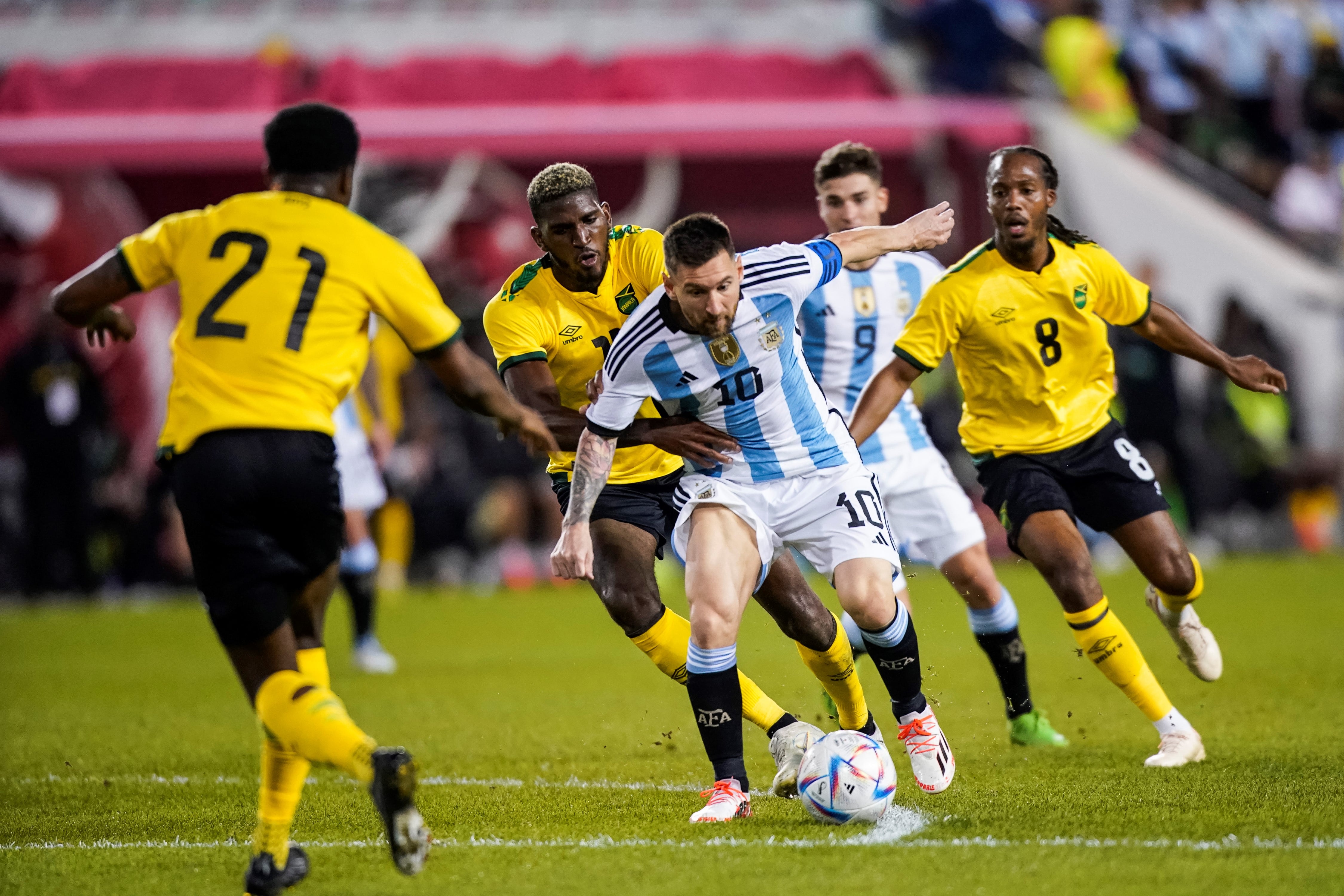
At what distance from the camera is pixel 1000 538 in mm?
15844

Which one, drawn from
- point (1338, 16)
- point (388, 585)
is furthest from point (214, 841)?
point (1338, 16)

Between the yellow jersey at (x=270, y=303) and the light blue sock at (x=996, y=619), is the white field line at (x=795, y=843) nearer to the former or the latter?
the yellow jersey at (x=270, y=303)

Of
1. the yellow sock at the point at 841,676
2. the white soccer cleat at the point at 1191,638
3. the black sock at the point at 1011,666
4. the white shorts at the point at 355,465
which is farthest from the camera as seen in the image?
the white shorts at the point at 355,465

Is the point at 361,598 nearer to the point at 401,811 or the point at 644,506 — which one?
the point at 644,506

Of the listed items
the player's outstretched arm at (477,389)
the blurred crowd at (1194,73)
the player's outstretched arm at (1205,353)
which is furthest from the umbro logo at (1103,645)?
the blurred crowd at (1194,73)

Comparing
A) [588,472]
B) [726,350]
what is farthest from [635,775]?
[726,350]

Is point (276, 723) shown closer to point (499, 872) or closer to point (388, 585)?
point (499, 872)

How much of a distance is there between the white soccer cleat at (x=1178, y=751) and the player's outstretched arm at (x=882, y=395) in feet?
5.61

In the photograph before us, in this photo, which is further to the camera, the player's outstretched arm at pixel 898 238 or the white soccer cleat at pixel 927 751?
the player's outstretched arm at pixel 898 238

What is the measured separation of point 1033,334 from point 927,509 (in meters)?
1.17

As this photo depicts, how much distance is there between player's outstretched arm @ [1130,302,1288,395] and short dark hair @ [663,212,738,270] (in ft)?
7.33

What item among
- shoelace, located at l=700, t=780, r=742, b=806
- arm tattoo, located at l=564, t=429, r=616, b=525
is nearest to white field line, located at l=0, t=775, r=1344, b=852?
shoelace, located at l=700, t=780, r=742, b=806

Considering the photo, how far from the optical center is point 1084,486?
6.69 metres

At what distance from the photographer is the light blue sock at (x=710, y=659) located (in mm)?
5586
